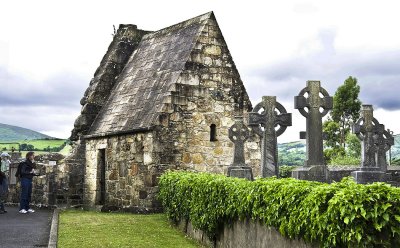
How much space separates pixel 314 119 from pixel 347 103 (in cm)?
3574

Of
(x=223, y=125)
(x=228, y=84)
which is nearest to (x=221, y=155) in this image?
(x=223, y=125)

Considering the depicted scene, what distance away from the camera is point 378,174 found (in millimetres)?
14750

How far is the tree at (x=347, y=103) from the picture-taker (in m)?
48.0

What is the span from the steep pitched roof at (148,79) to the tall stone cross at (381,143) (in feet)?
21.8

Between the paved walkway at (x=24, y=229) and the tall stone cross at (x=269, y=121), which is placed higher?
the tall stone cross at (x=269, y=121)

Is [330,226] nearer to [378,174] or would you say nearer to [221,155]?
[378,174]

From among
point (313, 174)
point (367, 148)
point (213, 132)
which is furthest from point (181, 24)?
point (313, 174)

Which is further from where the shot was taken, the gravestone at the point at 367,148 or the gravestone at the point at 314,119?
the gravestone at the point at 367,148

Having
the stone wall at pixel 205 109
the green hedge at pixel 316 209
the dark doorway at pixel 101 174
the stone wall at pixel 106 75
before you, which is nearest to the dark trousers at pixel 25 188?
the dark doorway at pixel 101 174

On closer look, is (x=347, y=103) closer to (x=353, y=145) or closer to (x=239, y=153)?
(x=353, y=145)

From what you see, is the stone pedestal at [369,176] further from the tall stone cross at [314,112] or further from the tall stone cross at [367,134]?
the tall stone cross at [314,112]

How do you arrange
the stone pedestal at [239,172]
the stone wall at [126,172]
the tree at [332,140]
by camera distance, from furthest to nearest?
1. the tree at [332,140]
2. the stone wall at [126,172]
3. the stone pedestal at [239,172]

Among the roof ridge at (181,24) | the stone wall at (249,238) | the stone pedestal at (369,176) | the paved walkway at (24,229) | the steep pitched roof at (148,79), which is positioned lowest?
the paved walkway at (24,229)

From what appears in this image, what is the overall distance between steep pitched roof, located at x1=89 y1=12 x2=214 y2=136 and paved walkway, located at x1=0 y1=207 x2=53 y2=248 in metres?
3.78
